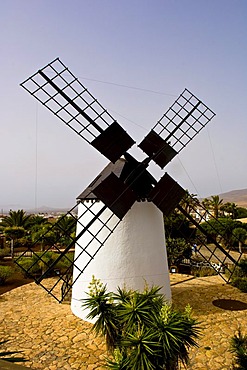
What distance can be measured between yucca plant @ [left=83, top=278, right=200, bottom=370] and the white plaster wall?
297 centimetres

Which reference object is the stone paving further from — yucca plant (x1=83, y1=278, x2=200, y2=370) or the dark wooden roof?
the dark wooden roof

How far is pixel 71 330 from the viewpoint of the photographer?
7676 millimetres

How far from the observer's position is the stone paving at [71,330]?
620 centimetres

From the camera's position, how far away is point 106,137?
8.17 meters

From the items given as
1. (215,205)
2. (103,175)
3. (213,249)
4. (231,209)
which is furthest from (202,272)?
(215,205)

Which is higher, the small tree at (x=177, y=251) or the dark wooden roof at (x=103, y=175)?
the dark wooden roof at (x=103, y=175)

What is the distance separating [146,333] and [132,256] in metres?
3.95

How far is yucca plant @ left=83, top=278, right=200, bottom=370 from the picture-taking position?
4.03 metres

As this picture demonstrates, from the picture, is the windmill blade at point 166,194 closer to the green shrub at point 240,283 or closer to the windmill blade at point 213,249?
the windmill blade at point 213,249

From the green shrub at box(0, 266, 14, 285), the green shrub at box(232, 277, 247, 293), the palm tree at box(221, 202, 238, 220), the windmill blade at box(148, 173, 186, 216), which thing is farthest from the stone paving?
the palm tree at box(221, 202, 238, 220)

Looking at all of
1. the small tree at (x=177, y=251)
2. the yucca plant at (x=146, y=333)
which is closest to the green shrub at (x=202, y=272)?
the small tree at (x=177, y=251)

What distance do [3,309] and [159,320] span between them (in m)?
6.75

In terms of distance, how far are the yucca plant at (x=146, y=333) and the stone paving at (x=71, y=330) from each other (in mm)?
1728

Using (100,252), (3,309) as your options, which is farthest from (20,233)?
(100,252)
